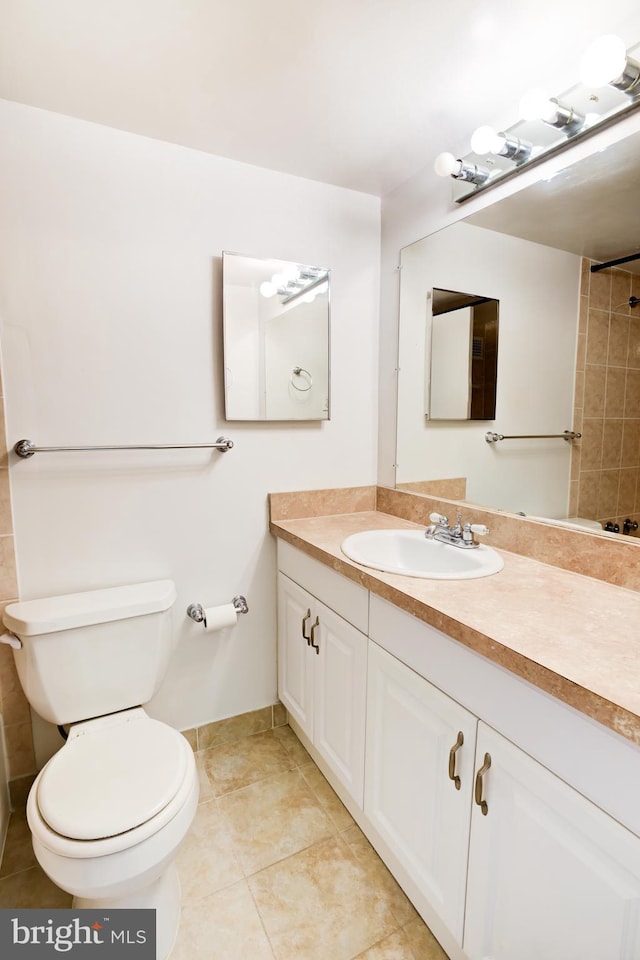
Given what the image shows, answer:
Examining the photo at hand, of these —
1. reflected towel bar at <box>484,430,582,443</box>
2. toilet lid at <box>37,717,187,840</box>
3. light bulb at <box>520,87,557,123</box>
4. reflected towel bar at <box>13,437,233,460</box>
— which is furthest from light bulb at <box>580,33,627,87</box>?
toilet lid at <box>37,717,187,840</box>

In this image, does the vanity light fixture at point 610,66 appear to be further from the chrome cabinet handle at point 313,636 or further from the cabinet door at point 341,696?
the chrome cabinet handle at point 313,636

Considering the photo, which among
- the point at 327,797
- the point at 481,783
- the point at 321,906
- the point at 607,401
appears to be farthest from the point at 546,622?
the point at 327,797

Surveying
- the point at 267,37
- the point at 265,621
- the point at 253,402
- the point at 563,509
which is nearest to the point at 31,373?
the point at 253,402

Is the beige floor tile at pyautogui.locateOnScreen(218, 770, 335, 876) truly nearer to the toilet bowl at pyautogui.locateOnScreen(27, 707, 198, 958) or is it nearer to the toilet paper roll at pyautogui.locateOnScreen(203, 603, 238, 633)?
the toilet bowl at pyautogui.locateOnScreen(27, 707, 198, 958)

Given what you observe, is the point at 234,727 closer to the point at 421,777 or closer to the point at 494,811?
the point at 421,777

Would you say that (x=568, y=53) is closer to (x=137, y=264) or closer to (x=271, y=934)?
(x=137, y=264)

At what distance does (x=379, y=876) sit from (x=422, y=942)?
7.4 inches

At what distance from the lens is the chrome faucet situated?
1.48 meters

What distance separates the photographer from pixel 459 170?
137 centimetres

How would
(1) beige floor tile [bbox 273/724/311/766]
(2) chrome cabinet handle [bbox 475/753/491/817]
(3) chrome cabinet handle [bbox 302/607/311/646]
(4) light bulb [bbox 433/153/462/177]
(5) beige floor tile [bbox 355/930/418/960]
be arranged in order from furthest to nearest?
1. (1) beige floor tile [bbox 273/724/311/766]
2. (3) chrome cabinet handle [bbox 302/607/311/646]
3. (4) light bulb [bbox 433/153/462/177]
4. (5) beige floor tile [bbox 355/930/418/960]
5. (2) chrome cabinet handle [bbox 475/753/491/817]

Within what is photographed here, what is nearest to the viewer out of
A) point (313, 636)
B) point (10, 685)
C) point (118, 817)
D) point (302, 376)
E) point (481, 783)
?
point (481, 783)

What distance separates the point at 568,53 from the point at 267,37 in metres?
0.74

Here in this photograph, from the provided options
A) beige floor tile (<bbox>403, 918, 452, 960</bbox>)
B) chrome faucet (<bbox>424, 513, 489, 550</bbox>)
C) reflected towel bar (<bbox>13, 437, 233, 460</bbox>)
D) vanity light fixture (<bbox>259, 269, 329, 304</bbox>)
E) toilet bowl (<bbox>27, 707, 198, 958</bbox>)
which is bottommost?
beige floor tile (<bbox>403, 918, 452, 960</bbox>)

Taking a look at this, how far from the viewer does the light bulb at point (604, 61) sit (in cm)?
94
